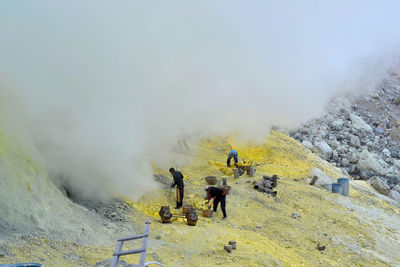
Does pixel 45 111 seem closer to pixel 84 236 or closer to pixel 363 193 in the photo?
pixel 84 236

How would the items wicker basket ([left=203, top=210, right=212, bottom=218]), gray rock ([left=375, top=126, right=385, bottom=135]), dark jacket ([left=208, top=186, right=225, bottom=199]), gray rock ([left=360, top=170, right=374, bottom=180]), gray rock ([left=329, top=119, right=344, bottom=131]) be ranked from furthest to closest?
gray rock ([left=375, top=126, right=385, bottom=135]), gray rock ([left=329, top=119, right=344, bottom=131]), gray rock ([left=360, top=170, right=374, bottom=180]), dark jacket ([left=208, top=186, right=225, bottom=199]), wicker basket ([left=203, top=210, right=212, bottom=218])

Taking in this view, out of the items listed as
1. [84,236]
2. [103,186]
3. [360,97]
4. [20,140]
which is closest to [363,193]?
[103,186]

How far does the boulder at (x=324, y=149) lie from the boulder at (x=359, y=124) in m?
3.62

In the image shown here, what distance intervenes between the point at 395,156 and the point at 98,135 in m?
14.9

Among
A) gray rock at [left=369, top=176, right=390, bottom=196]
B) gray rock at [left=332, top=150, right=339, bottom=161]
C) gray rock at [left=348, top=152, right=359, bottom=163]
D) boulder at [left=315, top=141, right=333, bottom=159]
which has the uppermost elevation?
boulder at [left=315, top=141, right=333, bottom=159]

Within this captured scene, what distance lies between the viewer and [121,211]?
577cm

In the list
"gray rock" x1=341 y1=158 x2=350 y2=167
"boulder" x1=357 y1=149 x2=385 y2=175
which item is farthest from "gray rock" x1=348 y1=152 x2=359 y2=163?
"boulder" x1=357 y1=149 x2=385 y2=175

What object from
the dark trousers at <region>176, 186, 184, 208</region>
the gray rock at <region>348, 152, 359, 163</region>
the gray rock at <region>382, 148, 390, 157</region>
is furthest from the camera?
the gray rock at <region>382, 148, 390, 157</region>

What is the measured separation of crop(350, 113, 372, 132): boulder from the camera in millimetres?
17795

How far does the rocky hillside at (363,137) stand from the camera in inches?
525

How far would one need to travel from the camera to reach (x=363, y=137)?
17.0m

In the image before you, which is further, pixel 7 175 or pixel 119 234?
pixel 119 234

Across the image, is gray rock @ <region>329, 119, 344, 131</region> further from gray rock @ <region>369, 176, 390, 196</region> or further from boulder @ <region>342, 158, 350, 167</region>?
gray rock @ <region>369, 176, 390, 196</region>

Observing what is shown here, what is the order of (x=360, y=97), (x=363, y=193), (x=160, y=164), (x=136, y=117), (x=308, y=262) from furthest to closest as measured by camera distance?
(x=360, y=97) → (x=363, y=193) → (x=160, y=164) → (x=136, y=117) → (x=308, y=262)
